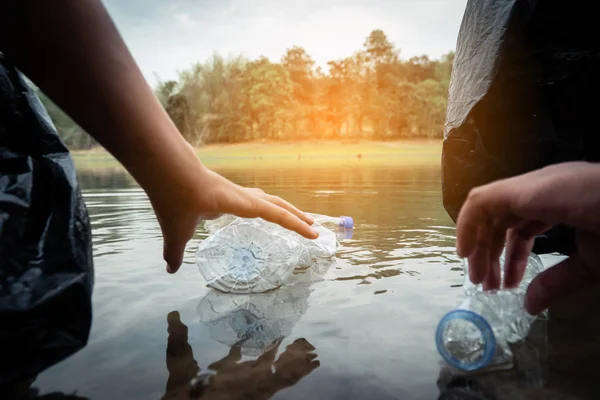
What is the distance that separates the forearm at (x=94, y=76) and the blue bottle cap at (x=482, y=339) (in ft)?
2.92

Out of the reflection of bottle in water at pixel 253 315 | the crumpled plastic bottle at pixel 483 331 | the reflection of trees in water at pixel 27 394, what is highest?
the crumpled plastic bottle at pixel 483 331

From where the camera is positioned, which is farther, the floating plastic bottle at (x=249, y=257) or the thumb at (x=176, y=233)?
the floating plastic bottle at (x=249, y=257)

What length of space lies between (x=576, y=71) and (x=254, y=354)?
5.72 feet

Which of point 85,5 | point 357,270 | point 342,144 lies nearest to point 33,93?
point 85,5

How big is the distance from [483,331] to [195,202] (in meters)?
0.91

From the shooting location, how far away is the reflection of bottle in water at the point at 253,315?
1747mm

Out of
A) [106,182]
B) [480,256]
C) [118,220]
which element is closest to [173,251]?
[480,256]

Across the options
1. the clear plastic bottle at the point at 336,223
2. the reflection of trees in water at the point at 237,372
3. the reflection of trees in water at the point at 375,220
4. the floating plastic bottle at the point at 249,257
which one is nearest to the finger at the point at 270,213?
the reflection of trees in water at the point at 237,372

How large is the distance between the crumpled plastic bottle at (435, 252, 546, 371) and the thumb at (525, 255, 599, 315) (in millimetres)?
155

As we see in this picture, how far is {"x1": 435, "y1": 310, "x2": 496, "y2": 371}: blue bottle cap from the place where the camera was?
49.9 inches

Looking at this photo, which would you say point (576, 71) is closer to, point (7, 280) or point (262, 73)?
point (7, 280)

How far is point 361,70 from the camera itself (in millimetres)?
44625

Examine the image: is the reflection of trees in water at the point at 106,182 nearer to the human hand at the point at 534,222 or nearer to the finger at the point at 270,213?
the finger at the point at 270,213

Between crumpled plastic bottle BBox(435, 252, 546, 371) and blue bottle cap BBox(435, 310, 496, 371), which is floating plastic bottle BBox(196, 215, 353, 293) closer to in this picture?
crumpled plastic bottle BBox(435, 252, 546, 371)
